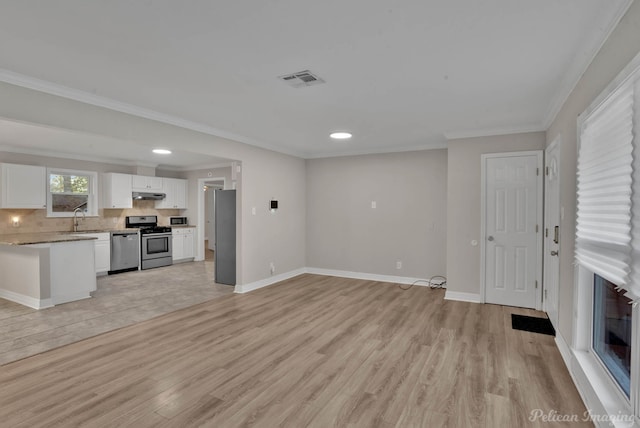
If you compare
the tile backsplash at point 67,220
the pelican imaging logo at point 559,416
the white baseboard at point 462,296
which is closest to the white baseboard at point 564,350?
the pelican imaging logo at point 559,416

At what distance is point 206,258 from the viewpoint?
9078 mm

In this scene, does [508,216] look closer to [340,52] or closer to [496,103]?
[496,103]

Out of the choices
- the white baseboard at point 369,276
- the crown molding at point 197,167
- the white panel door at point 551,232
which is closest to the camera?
the white panel door at point 551,232

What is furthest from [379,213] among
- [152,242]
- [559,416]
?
[152,242]

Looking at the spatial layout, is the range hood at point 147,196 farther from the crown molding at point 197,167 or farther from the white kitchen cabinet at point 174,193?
the crown molding at point 197,167

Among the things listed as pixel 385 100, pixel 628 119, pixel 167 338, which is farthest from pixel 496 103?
pixel 167 338

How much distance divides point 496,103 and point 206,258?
7860mm

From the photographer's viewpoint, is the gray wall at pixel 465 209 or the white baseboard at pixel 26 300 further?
the gray wall at pixel 465 209

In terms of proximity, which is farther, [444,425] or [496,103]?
[496,103]

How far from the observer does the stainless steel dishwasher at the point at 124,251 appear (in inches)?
270

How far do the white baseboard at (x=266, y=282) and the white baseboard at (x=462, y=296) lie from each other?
2866 millimetres

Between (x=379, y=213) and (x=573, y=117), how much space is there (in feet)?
11.8

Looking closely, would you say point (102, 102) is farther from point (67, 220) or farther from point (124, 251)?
point (67, 220)

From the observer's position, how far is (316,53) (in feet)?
7.70
